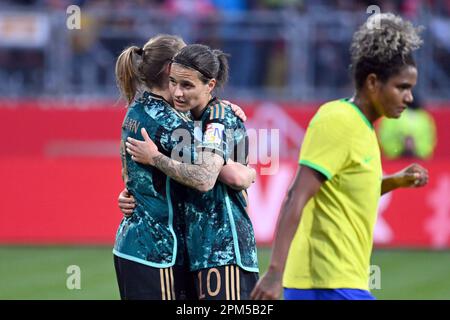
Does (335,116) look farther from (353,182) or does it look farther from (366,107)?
(353,182)

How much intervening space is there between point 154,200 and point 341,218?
1.07 meters

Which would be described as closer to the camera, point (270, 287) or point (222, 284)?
point (270, 287)

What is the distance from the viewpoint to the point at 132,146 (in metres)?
5.91

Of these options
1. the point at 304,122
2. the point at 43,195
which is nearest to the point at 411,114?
the point at 304,122

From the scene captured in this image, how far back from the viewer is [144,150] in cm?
585

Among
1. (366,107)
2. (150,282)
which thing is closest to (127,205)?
(150,282)

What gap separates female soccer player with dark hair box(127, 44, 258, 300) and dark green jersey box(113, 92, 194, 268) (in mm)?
64

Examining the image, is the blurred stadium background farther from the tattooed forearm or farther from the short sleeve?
the short sleeve

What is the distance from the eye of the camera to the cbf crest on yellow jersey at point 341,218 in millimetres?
5398

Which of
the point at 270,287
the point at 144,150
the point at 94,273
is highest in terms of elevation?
the point at 144,150

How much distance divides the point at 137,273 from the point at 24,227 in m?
8.56

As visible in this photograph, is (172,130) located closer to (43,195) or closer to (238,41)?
(43,195)

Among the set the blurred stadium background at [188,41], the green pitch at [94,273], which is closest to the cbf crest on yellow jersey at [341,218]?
the green pitch at [94,273]

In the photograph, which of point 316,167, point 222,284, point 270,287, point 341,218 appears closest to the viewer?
point 270,287
